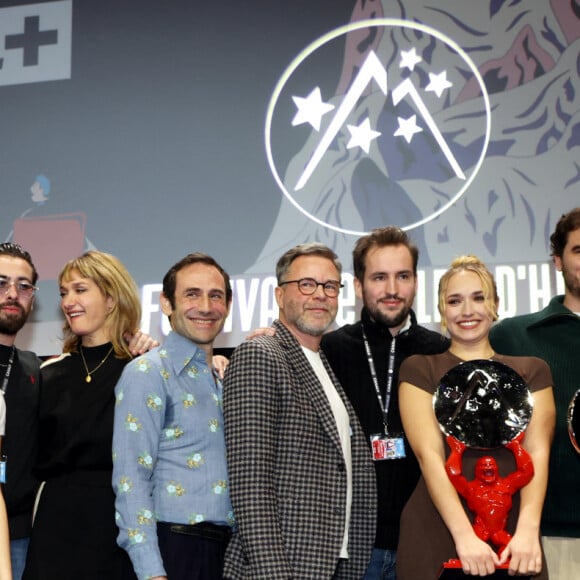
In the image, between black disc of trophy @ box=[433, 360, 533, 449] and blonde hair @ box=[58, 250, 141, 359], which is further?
blonde hair @ box=[58, 250, 141, 359]

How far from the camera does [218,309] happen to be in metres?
3.10

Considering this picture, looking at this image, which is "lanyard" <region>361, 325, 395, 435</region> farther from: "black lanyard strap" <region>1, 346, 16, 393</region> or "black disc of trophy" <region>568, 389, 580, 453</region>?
"black lanyard strap" <region>1, 346, 16, 393</region>

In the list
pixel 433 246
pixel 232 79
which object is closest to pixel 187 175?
pixel 232 79

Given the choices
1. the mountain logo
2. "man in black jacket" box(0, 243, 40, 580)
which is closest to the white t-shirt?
"man in black jacket" box(0, 243, 40, 580)

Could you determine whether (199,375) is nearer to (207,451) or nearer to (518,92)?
(207,451)

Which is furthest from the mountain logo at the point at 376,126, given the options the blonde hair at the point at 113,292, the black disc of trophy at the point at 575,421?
the black disc of trophy at the point at 575,421

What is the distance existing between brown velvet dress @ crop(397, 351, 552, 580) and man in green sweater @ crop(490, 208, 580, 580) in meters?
0.31

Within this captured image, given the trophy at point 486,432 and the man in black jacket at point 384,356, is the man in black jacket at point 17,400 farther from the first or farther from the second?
the trophy at point 486,432

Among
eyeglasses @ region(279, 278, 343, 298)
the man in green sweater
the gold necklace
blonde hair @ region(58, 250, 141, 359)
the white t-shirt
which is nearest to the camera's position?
the white t-shirt

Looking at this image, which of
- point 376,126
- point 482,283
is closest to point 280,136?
point 376,126

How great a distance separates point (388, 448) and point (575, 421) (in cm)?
61

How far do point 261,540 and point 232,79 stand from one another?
3074 mm

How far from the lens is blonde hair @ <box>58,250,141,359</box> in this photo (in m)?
3.33

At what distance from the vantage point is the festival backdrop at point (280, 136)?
14.8 ft
